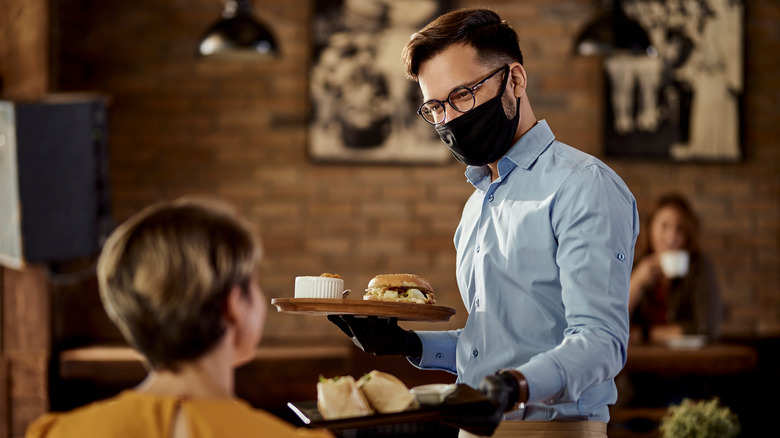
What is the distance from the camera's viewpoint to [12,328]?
4.63 meters

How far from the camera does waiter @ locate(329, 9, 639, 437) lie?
1498mm

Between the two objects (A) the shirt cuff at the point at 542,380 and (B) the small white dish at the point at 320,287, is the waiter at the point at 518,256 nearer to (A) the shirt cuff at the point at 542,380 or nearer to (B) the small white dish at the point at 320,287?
(A) the shirt cuff at the point at 542,380

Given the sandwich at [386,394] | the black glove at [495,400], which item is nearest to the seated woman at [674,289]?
the sandwich at [386,394]

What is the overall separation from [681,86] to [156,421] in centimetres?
498

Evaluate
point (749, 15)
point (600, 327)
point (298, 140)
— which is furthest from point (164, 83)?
point (600, 327)

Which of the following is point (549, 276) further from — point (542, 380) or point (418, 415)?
point (418, 415)

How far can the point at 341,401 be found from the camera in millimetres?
1559

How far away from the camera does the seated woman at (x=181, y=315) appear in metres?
1.14

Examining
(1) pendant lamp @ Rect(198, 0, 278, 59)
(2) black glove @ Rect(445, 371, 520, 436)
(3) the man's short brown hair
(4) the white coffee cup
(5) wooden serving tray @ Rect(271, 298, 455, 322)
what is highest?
(1) pendant lamp @ Rect(198, 0, 278, 59)

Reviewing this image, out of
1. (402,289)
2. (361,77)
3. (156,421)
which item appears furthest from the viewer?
(361,77)

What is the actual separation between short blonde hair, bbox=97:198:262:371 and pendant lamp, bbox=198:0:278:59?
3121mm

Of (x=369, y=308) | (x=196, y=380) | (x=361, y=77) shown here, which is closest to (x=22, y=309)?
(x=361, y=77)

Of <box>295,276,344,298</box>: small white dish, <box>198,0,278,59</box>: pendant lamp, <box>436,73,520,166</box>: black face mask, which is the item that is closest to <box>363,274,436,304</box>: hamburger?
<box>295,276,344,298</box>: small white dish

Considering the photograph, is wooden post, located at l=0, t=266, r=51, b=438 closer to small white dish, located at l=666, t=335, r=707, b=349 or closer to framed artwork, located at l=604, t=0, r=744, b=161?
small white dish, located at l=666, t=335, r=707, b=349
